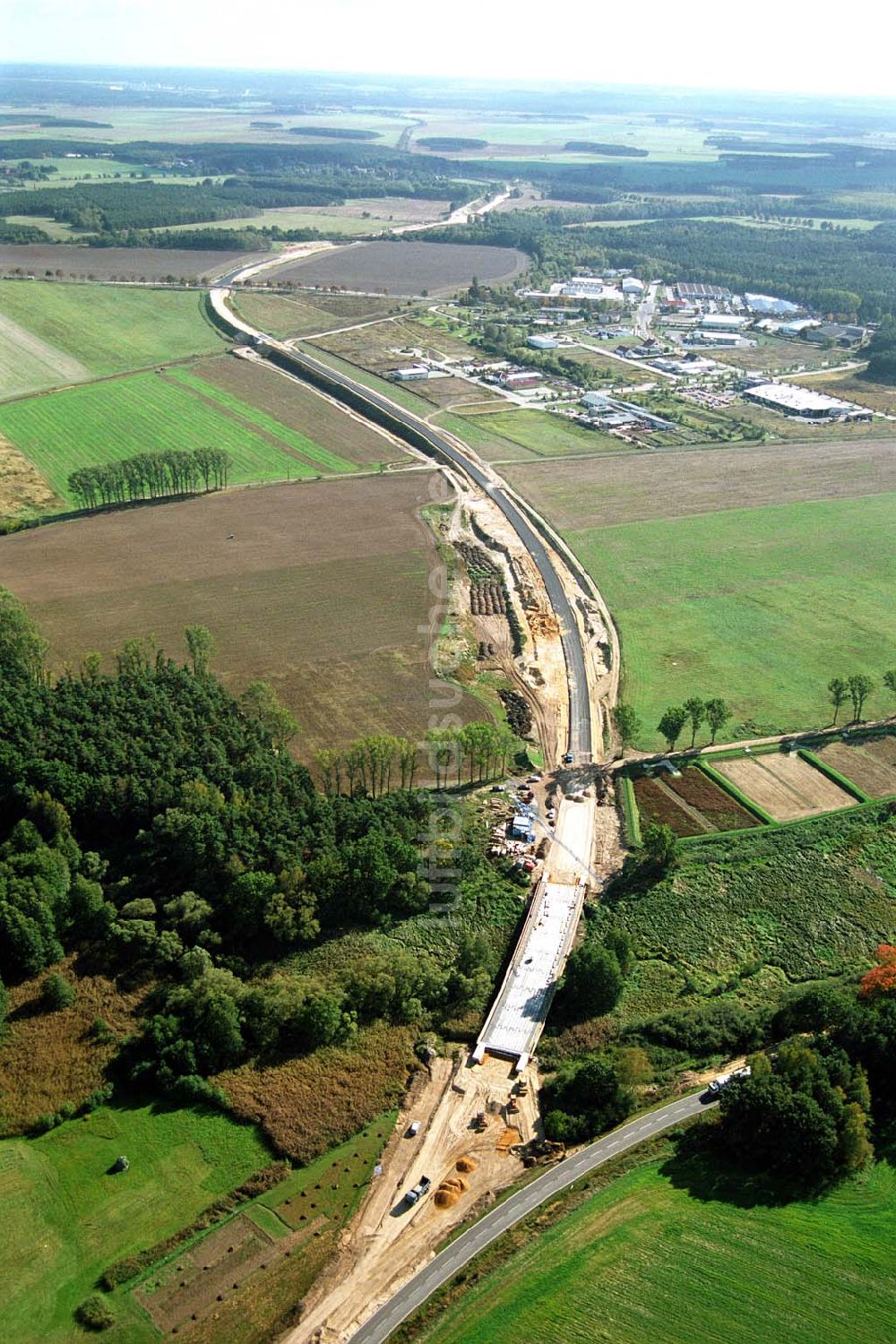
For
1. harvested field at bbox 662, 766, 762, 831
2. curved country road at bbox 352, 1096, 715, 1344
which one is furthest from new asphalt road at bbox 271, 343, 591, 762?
curved country road at bbox 352, 1096, 715, 1344

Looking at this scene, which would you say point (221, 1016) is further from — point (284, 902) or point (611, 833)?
point (611, 833)

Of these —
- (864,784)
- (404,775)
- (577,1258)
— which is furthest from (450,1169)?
(864,784)

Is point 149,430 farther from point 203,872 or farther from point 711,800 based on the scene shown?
point 711,800

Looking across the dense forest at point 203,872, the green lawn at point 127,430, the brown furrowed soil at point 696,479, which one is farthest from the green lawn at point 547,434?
the dense forest at point 203,872

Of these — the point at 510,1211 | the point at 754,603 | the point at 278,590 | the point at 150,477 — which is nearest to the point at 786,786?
the point at 754,603

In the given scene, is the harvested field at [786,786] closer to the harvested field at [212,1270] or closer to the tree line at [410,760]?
the tree line at [410,760]

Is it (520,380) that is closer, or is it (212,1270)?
(212,1270)
